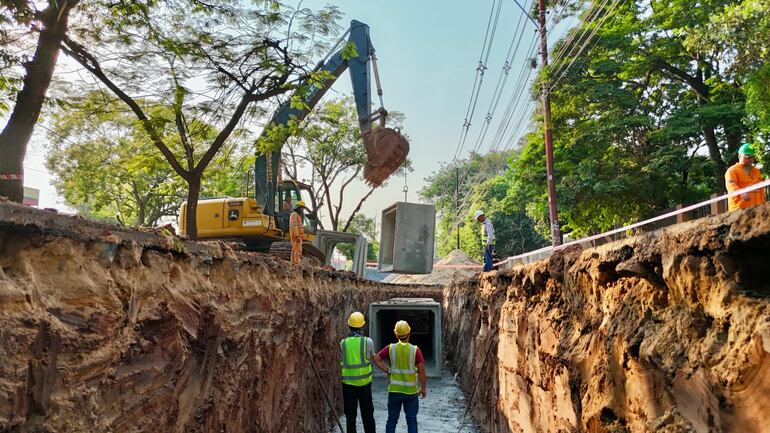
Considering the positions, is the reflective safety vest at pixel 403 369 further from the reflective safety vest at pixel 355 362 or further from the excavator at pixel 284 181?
the excavator at pixel 284 181

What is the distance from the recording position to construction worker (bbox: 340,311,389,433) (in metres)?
7.43

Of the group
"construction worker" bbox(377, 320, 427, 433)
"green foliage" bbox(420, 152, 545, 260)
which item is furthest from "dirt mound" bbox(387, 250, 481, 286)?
"construction worker" bbox(377, 320, 427, 433)

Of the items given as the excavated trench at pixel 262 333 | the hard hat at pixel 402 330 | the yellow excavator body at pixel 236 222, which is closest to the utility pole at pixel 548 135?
the yellow excavator body at pixel 236 222

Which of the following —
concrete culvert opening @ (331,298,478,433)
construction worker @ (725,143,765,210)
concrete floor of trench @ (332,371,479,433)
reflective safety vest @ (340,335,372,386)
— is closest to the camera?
construction worker @ (725,143,765,210)

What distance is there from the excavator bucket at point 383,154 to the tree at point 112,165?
3011 mm

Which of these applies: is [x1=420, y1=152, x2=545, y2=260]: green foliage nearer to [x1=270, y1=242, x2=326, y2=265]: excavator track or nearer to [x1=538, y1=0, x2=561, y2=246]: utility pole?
[x1=538, y1=0, x2=561, y2=246]: utility pole

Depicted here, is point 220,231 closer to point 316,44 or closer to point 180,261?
point 316,44

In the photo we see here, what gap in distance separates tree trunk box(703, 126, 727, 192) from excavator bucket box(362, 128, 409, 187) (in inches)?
397

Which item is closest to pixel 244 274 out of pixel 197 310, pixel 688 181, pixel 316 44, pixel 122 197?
pixel 197 310

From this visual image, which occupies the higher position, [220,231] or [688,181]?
[688,181]

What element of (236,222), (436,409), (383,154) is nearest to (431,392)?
(436,409)

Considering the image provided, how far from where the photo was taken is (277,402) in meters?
6.21

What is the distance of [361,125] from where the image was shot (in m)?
14.0

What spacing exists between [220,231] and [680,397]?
11612mm
